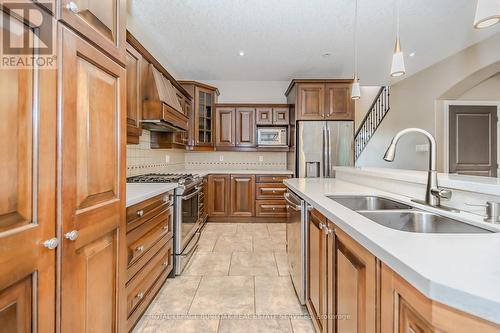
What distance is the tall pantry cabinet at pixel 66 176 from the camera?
0.70m

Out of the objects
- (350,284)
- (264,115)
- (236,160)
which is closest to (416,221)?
(350,284)

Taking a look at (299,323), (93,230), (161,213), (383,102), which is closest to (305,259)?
(299,323)

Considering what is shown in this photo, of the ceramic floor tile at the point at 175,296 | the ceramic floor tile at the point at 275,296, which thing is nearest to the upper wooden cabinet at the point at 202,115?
the ceramic floor tile at the point at 175,296

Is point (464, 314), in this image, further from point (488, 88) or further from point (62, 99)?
point (488, 88)

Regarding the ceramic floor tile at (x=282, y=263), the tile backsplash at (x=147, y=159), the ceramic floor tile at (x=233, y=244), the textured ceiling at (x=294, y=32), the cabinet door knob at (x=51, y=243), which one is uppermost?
the textured ceiling at (x=294, y=32)

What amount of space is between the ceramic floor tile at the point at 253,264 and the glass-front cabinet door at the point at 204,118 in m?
2.19

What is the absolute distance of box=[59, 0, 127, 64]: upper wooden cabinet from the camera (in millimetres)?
879

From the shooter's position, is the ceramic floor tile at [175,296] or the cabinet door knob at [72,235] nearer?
the cabinet door knob at [72,235]

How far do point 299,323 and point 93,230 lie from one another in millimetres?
1483

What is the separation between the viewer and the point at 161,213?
6.97 feet

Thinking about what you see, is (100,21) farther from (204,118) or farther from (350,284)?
(204,118)

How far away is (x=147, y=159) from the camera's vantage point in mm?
3275

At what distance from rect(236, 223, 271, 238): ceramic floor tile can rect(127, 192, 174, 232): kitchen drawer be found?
5.93ft

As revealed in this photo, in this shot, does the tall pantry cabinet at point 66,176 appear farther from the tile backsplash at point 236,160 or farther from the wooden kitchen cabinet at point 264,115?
the tile backsplash at point 236,160
